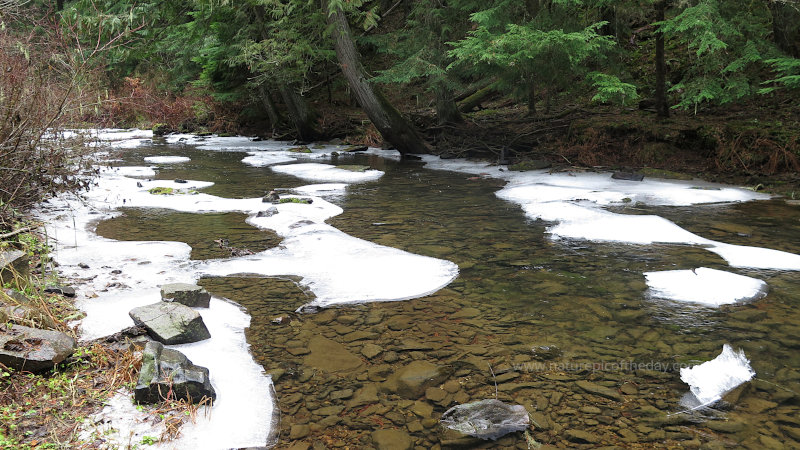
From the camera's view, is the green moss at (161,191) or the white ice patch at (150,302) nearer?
the white ice patch at (150,302)

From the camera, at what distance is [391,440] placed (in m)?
2.95

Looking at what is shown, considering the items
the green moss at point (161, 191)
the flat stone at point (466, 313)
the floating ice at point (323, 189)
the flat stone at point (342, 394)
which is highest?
the green moss at point (161, 191)

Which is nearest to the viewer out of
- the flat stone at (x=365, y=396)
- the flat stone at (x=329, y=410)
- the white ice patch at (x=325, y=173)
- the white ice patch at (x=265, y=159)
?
the flat stone at (x=329, y=410)

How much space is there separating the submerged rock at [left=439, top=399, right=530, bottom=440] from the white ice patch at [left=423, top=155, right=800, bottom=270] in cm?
363

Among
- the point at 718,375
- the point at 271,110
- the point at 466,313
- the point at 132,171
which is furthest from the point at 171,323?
the point at 271,110

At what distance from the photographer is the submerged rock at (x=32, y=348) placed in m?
3.09

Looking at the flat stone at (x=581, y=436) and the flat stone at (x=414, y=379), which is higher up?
the flat stone at (x=414, y=379)

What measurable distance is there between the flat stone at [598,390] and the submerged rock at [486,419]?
1.63 ft

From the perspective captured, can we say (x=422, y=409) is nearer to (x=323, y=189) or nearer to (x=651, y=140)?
(x=323, y=189)

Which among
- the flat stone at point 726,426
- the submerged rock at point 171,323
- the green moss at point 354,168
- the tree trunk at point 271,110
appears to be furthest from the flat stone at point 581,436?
the tree trunk at point 271,110

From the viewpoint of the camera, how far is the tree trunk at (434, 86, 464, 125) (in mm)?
14375

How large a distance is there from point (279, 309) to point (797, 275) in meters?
4.78

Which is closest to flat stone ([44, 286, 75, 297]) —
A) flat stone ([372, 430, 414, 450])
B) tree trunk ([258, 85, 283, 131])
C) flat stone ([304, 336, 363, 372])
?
flat stone ([304, 336, 363, 372])

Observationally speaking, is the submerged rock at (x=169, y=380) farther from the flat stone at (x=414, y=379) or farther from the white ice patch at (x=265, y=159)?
the white ice patch at (x=265, y=159)
